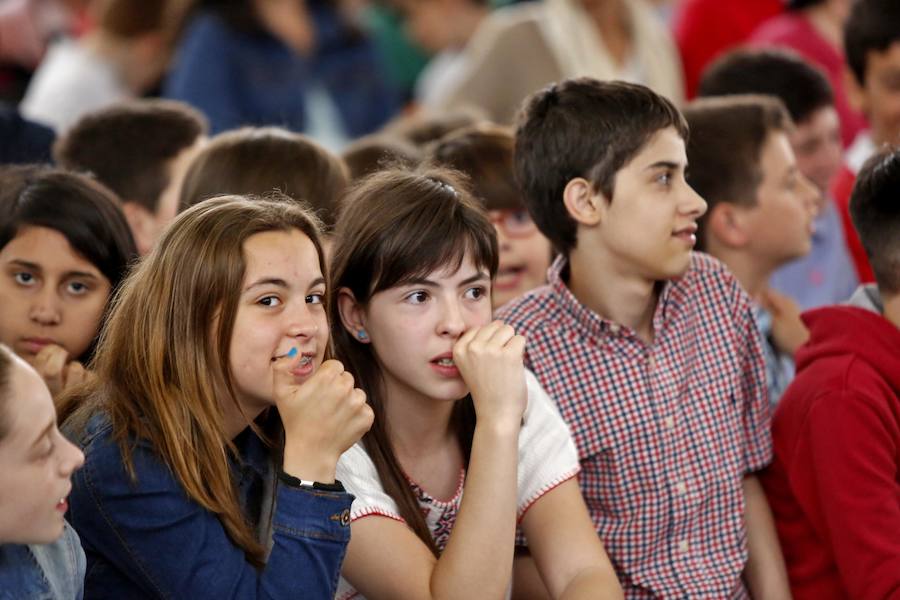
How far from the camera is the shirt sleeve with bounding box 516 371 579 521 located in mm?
1875

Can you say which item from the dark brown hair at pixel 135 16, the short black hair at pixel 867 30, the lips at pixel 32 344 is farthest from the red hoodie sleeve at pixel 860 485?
the dark brown hair at pixel 135 16

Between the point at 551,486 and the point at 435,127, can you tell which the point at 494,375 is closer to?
the point at 551,486

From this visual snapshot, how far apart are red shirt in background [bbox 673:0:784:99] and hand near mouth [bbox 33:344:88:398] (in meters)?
2.62

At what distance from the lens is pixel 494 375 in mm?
1739

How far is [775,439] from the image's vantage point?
214cm

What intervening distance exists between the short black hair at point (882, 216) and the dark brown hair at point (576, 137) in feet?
1.02

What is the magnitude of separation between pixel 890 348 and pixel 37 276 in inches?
50.7

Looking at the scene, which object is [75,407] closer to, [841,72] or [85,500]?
[85,500]

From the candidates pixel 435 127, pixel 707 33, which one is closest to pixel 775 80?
pixel 435 127

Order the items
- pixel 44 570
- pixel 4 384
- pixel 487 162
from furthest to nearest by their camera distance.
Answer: pixel 487 162, pixel 44 570, pixel 4 384

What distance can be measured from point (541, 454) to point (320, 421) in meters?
0.43

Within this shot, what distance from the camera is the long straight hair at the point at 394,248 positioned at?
1.79 meters

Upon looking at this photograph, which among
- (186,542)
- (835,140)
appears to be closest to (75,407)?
(186,542)

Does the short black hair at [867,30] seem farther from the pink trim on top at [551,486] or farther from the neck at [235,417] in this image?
the neck at [235,417]
